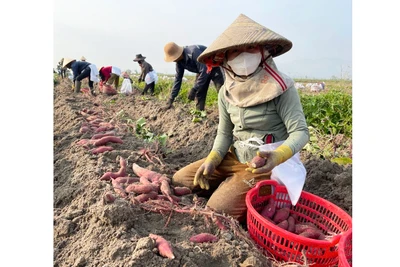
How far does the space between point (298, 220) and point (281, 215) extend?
8.7 inches

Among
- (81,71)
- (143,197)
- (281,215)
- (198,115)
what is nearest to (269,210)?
(281,215)

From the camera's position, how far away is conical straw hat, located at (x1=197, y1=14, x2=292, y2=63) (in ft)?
6.82

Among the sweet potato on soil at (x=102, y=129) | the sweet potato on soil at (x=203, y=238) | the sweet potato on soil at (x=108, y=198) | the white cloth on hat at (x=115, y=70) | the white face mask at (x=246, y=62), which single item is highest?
the white face mask at (x=246, y=62)

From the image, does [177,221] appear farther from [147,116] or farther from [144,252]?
[147,116]

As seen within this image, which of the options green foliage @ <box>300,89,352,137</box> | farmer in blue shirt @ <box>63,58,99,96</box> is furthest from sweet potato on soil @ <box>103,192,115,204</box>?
farmer in blue shirt @ <box>63,58,99,96</box>

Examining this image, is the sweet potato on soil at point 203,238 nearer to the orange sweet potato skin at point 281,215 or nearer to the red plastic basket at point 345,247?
the orange sweet potato skin at point 281,215

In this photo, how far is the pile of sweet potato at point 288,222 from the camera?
196cm

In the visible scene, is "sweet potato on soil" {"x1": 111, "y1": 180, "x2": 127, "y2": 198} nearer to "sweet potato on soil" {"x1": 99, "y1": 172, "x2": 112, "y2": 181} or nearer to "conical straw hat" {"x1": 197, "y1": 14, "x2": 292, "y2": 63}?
"sweet potato on soil" {"x1": 99, "y1": 172, "x2": 112, "y2": 181}

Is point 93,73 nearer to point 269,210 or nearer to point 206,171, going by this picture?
point 206,171

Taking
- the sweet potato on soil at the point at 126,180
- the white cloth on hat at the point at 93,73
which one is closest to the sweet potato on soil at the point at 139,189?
the sweet potato on soil at the point at 126,180

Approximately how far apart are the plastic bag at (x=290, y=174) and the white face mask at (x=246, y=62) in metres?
0.48

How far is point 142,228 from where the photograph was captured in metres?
1.98

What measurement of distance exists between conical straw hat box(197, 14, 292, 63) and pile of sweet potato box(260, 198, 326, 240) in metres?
1.07

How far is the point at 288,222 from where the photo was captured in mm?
2135
